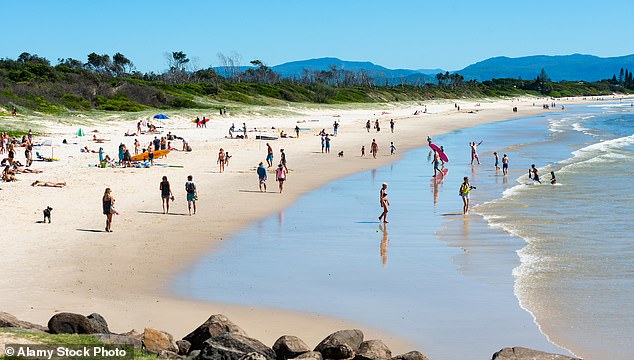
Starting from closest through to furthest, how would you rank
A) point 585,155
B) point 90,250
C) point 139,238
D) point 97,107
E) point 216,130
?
point 90,250 < point 139,238 < point 585,155 < point 216,130 < point 97,107

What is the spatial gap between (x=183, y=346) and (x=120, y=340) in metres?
0.89

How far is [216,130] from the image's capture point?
5122 cm

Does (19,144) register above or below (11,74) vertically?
below

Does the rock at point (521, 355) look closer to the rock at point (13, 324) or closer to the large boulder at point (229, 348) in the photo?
the large boulder at point (229, 348)

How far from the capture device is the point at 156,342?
897 centimetres

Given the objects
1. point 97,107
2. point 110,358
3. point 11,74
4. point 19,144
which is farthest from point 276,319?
point 11,74

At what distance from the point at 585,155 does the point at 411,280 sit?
27954 mm

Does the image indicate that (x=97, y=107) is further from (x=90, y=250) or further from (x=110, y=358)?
A: (x=110, y=358)

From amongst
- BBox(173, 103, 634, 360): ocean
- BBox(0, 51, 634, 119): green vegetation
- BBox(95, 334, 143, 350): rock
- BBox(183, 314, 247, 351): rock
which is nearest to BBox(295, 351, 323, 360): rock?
BBox(183, 314, 247, 351): rock

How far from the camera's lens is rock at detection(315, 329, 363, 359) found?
8.97 metres

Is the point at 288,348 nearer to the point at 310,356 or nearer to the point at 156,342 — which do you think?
the point at 310,356

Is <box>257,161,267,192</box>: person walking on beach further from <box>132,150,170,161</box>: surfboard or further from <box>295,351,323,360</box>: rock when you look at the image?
<box>295,351,323,360</box>: rock

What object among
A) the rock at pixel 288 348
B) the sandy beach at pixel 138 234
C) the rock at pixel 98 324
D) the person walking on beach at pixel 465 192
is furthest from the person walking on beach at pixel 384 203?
the rock at pixel 98 324

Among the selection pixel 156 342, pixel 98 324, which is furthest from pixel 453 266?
pixel 98 324
